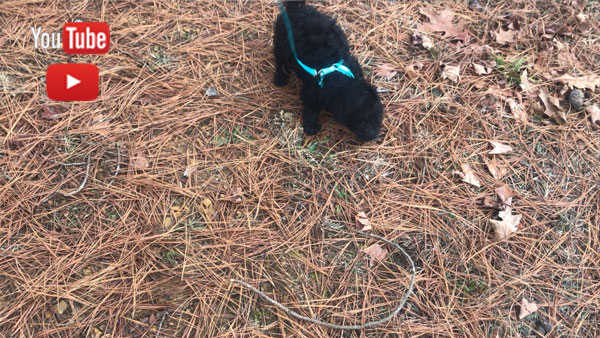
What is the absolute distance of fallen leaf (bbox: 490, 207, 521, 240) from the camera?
2131mm

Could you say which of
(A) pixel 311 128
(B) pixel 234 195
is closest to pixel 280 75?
(A) pixel 311 128

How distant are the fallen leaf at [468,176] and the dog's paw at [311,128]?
3.22 ft

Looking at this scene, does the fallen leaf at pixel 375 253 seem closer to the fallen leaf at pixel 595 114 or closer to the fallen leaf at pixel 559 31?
the fallen leaf at pixel 595 114

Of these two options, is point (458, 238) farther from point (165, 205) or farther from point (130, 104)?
point (130, 104)

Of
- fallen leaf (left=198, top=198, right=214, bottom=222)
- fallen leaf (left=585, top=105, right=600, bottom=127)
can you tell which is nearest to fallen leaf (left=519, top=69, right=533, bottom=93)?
fallen leaf (left=585, top=105, right=600, bottom=127)

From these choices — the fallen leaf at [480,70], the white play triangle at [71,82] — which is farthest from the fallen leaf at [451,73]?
the white play triangle at [71,82]

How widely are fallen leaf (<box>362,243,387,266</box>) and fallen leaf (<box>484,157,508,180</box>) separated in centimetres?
95

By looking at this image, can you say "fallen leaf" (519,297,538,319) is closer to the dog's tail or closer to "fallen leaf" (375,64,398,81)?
"fallen leaf" (375,64,398,81)

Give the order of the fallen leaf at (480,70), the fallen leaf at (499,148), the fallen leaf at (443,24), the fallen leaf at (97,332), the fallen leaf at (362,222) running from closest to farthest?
1. the fallen leaf at (97,332)
2. the fallen leaf at (362,222)
3. the fallen leaf at (499,148)
4. the fallen leaf at (480,70)
5. the fallen leaf at (443,24)

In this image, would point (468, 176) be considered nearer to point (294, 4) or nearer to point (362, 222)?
point (362, 222)

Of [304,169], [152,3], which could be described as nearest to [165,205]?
[304,169]

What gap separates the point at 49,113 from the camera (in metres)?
2.24

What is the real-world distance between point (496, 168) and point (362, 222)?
3.36ft

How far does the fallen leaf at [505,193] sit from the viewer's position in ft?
7.24
